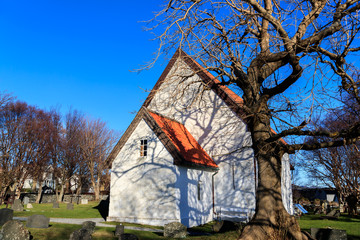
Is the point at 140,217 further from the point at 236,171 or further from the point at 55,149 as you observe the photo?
the point at 55,149

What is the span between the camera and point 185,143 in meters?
18.3

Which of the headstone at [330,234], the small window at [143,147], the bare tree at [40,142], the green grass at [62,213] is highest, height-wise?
the bare tree at [40,142]

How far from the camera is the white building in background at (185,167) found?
51.8ft

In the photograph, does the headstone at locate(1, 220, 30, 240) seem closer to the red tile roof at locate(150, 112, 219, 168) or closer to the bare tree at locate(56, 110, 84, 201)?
the red tile roof at locate(150, 112, 219, 168)

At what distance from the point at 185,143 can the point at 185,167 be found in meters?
2.17

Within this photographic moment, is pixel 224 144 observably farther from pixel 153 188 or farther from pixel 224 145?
pixel 153 188

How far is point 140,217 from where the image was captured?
1603 cm

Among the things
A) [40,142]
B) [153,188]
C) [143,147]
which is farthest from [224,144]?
[40,142]

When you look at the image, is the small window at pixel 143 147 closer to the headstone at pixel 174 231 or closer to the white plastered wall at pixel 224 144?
the white plastered wall at pixel 224 144

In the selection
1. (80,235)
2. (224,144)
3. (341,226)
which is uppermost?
A: (224,144)

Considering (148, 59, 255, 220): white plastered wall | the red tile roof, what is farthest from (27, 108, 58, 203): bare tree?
the red tile roof

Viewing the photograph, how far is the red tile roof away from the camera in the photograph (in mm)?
16891

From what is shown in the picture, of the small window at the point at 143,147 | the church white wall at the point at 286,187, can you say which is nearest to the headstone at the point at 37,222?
the small window at the point at 143,147

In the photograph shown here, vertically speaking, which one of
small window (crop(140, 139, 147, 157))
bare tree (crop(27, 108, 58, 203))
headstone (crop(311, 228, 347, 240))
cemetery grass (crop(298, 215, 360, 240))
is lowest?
cemetery grass (crop(298, 215, 360, 240))
